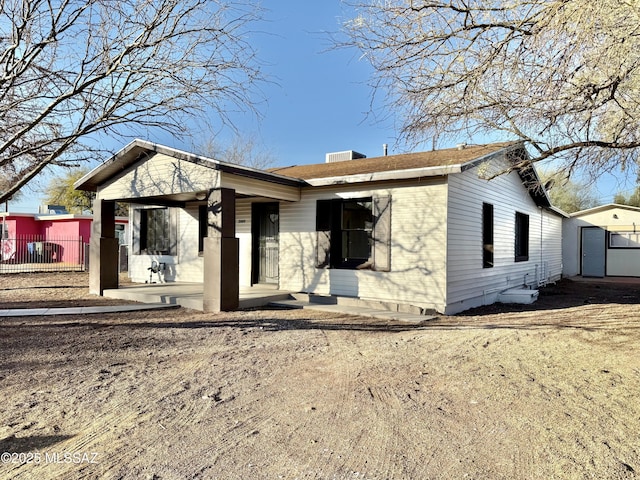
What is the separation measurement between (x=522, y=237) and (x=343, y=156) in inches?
243

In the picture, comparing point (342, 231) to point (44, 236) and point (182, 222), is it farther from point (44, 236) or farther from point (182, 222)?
point (44, 236)

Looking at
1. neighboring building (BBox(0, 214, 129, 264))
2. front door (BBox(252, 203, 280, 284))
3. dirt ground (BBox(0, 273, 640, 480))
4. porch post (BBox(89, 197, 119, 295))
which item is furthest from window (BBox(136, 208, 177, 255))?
neighboring building (BBox(0, 214, 129, 264))

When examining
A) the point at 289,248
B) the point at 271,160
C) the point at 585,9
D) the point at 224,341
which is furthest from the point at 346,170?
the point at 271,160

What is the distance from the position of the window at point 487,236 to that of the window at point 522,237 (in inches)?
110

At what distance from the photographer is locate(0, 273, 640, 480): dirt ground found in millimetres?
2736

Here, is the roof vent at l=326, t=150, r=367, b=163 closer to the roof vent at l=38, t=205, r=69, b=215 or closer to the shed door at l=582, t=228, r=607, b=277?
the shed door at l=582, t=228, r=607, b=277

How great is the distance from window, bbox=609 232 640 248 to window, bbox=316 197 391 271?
15.3m

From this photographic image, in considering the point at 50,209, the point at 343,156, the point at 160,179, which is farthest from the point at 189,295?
the point at 50,209

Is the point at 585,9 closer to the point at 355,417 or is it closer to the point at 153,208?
the point at 355,417

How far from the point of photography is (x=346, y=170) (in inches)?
424

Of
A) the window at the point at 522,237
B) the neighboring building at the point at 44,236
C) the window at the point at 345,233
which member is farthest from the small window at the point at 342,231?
the neighboring building at the point at 44,236

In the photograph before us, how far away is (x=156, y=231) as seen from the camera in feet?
44.1

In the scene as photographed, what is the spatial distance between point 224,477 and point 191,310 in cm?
663

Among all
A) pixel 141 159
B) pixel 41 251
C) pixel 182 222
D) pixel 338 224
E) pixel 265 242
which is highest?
pixel 141 159
